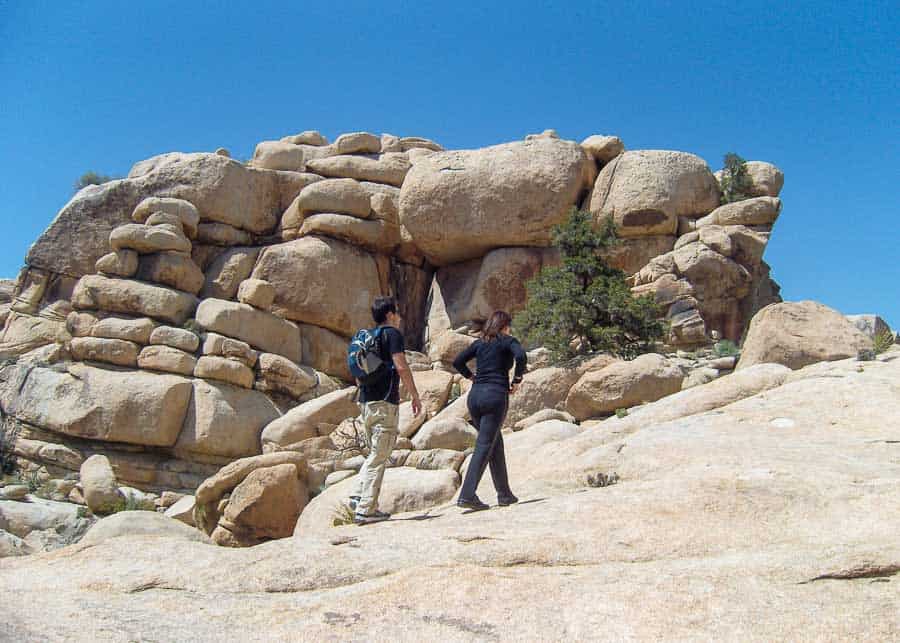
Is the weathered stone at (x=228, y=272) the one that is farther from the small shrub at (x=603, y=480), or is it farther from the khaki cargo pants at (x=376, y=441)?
the small shrub at (x=603, y=480)

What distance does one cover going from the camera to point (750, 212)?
20.4m

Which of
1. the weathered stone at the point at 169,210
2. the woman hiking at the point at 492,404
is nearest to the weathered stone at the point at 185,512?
the woman hiking at the point at 492,404

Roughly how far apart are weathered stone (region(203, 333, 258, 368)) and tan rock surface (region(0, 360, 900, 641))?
14.3 m

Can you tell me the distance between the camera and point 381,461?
788 cm

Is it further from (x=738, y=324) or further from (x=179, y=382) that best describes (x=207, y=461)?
(x=738, y=324)

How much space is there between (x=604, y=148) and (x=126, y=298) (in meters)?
14.5

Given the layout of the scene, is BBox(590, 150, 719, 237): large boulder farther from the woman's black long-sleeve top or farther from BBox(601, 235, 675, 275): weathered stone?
the woman's black long-sleeve top

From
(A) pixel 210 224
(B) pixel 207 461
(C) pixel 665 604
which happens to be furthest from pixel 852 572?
(A) pixel 210 224

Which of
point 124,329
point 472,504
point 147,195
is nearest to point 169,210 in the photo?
point 147,195

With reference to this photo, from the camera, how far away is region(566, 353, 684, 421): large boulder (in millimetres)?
13109

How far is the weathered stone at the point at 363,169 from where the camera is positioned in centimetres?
2612

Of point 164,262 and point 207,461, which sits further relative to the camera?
point 164,262

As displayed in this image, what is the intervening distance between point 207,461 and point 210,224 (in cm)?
826

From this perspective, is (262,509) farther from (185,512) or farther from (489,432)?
(489,432)
